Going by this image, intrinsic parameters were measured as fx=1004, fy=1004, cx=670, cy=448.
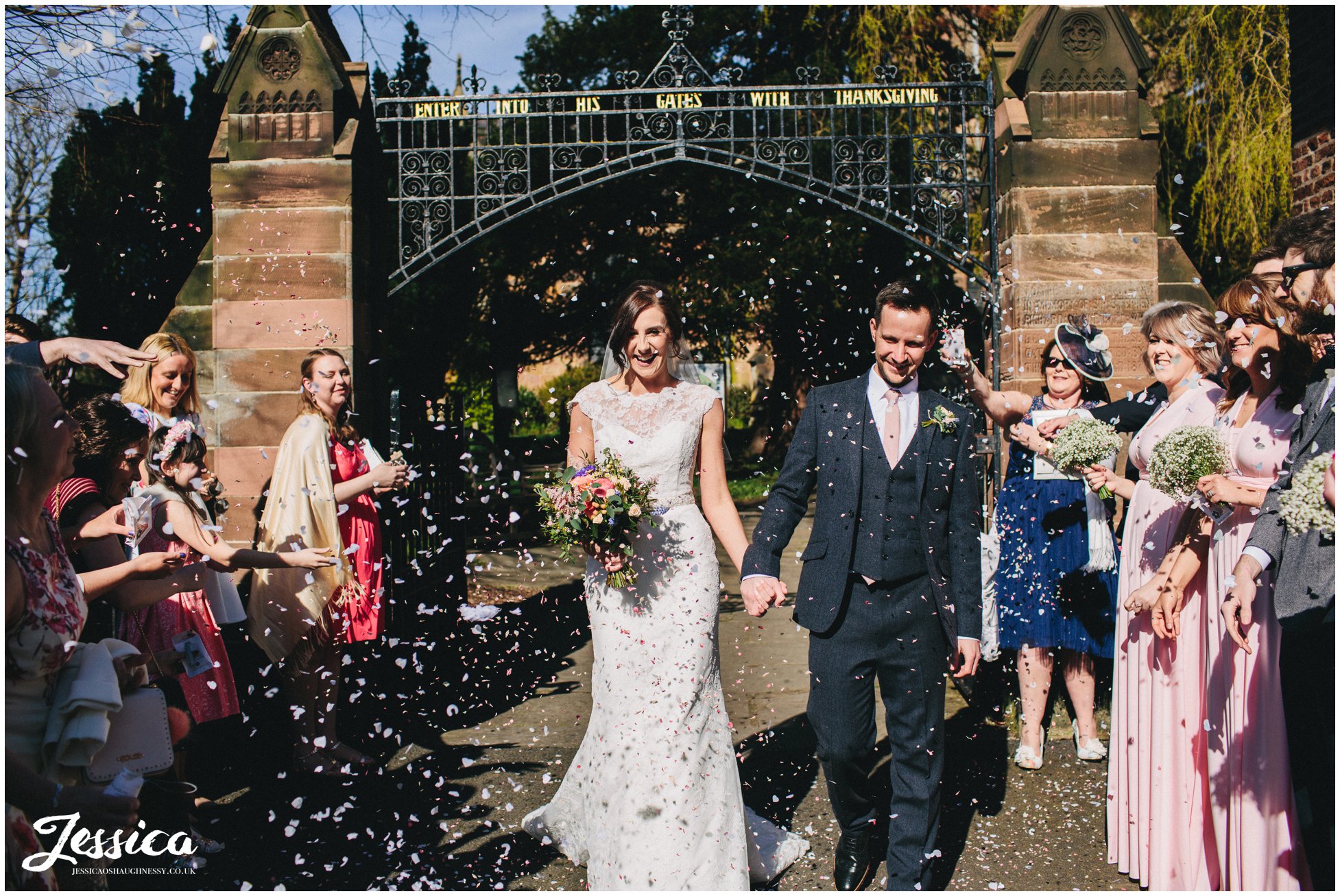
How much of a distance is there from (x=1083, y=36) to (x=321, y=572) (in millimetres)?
6178

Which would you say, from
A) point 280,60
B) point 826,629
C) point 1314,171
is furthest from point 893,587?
point 280,60

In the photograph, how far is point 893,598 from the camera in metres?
3.84

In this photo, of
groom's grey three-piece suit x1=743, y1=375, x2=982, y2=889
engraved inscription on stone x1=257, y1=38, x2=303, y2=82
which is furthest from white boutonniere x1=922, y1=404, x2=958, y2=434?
engraved inscription on stone x1=257, y1=38, x2=303, y2=82

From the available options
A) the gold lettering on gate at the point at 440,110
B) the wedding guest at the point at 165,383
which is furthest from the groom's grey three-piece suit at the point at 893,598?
the gold lettering on gate at the point at 440,110

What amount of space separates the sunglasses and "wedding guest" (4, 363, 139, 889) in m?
3.67

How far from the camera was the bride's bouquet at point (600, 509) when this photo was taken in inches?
152

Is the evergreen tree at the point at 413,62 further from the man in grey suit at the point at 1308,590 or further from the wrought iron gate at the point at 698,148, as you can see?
the man in grey suit at the point at 1308,590

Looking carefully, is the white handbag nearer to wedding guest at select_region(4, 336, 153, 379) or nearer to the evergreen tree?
wedding guest at select_region(4, 336, 153, 379)

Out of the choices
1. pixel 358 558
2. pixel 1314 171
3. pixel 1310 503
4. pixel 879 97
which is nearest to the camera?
pixel 1310 503

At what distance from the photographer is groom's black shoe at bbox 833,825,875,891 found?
390cm

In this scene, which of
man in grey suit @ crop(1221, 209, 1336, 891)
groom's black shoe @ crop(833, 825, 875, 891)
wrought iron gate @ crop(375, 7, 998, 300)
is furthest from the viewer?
wrought iron gate @ crop(375, 7, 998, 300)

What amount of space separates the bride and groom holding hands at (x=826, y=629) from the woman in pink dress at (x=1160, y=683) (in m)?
0.78

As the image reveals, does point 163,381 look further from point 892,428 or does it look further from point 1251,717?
point 1251,717

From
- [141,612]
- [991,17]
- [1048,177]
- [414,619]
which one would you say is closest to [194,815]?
[141,612]
